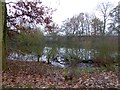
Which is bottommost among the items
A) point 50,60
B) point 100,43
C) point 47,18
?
point 50,60

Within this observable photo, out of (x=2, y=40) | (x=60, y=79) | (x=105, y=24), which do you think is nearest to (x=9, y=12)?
(x=2, y=40)

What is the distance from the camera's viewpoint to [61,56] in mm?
12438

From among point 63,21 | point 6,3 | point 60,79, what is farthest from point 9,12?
point 63,21

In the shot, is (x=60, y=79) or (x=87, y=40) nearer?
(x=60, y=79)

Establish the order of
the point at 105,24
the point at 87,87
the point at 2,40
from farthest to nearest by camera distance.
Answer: the point at 105,24, the point at 2,40, the point at 87,87

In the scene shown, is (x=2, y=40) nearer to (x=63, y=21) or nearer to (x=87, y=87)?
(x=87, y=87)

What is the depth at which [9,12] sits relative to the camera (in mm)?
8117

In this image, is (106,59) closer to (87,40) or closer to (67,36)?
(87,40)

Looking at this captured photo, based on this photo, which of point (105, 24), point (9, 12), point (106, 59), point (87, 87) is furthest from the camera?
point (105, 24)

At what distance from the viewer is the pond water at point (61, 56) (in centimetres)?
1089

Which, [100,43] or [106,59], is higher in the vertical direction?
[100,43]

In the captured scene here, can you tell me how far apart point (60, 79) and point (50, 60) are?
6988 millimetres

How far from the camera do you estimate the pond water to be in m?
10.9

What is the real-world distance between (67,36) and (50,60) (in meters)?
1.65
